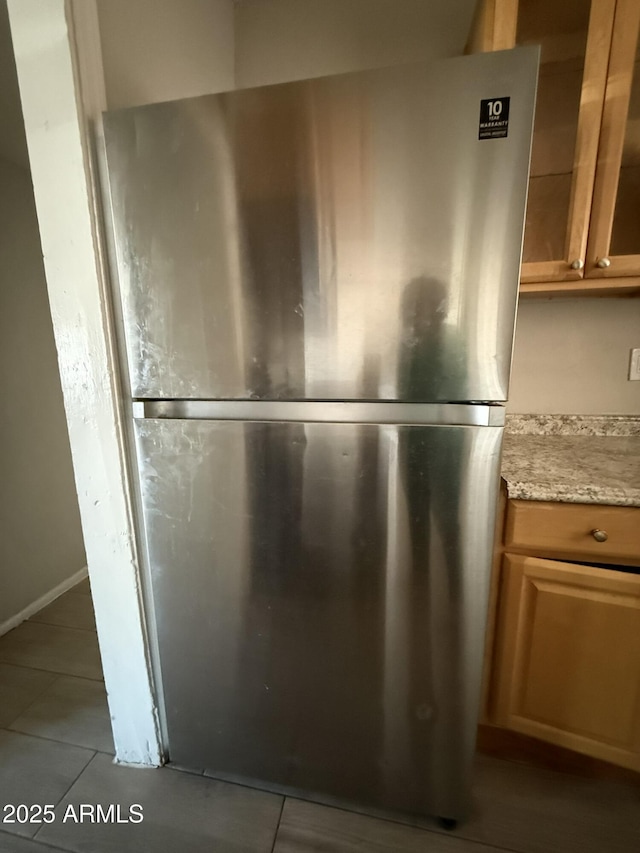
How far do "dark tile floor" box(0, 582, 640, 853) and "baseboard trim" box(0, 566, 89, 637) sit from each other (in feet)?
2.05

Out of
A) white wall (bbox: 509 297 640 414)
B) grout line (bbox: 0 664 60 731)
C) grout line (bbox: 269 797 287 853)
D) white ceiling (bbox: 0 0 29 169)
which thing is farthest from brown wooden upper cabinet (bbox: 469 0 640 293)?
grout line (bbox: 0 664 60 731)

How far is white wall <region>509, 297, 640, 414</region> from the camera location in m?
1.46

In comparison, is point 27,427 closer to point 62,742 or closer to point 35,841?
point 62,742

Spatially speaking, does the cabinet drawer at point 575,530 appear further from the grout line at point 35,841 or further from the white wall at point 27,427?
the white wall at point 27,427

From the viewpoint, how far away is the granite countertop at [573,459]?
103 centimetres

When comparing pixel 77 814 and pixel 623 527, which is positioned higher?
pixel 623 527

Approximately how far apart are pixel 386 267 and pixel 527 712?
1297 mm

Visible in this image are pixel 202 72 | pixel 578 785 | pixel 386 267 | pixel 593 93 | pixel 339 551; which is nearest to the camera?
pixel 386 267

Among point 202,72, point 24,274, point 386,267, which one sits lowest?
point 386,267

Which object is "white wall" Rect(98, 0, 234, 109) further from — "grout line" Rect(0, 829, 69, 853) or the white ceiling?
"grout line" Rect(0, 829, 69, 853)

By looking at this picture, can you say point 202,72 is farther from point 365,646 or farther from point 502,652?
point 502,652

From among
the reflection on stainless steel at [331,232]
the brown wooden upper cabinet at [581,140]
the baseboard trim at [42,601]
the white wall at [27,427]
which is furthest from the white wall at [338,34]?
the baseboard trim at [42,601]

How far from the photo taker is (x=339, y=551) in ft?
3.10

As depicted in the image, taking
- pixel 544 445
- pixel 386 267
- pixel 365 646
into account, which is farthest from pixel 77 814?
pixel 544 445
